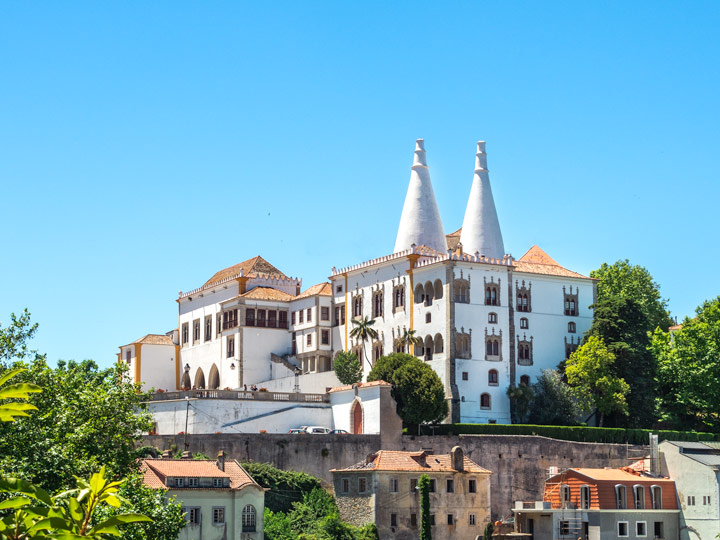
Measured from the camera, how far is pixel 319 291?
265 feet

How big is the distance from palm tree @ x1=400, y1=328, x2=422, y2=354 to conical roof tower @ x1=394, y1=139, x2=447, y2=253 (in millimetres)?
Result: 8632

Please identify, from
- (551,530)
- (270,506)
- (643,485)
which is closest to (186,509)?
(270,506)

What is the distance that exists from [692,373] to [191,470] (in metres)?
37.0

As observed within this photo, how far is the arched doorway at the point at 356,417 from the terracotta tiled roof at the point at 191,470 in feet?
47.5

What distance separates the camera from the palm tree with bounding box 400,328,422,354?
234 ft

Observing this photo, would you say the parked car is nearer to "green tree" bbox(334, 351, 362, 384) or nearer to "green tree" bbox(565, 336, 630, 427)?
"green tree" bbox(334, 351, 362, 384)

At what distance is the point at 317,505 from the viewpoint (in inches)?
2159

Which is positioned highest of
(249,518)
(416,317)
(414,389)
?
(416,317)

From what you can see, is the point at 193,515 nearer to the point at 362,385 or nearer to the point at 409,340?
the point at 362,385

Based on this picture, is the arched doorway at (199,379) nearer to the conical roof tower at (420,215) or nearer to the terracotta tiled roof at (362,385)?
the conical roof tower at (420,215)

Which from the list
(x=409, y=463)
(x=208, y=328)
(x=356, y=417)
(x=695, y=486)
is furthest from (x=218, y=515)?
(x=208, y=328)

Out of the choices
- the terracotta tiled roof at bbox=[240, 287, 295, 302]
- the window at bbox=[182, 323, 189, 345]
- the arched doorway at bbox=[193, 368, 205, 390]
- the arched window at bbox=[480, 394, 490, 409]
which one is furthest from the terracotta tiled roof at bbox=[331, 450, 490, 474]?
the window at bbox=[182, 323, 189, 345]

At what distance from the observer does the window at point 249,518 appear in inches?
1930

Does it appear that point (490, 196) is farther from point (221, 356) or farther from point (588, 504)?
point (588, 504)
